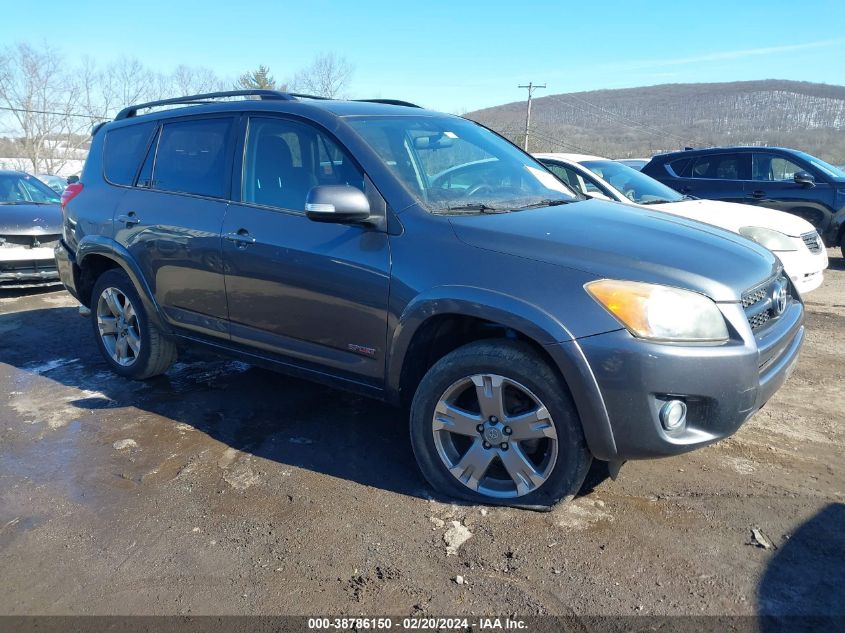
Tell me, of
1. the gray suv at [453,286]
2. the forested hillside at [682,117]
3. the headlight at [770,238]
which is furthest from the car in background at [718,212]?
the forested hillside at [682,117]

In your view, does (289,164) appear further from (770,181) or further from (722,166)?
(770,181)

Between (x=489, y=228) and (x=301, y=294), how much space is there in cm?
107

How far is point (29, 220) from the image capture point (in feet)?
25.8

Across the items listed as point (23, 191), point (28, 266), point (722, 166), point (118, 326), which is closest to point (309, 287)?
point (118, 326)

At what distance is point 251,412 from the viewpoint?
4305 millimetres

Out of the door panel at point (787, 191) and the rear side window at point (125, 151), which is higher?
the rear side window at point (125, 151)

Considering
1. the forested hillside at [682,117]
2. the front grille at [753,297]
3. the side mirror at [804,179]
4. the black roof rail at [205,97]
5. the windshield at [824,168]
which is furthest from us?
the forested hillside at [682,117]

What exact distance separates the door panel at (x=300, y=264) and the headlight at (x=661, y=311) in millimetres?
1052

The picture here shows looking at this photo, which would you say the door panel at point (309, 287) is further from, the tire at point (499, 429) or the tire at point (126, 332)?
the tire at point (126, 332)

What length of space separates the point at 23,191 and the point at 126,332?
5578mm

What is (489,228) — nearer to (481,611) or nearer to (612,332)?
(612,332)

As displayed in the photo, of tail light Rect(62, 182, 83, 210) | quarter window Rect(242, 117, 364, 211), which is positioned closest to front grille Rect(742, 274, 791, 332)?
quarter window Rect(242, 117, 364, 211)

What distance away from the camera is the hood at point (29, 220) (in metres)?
7.68

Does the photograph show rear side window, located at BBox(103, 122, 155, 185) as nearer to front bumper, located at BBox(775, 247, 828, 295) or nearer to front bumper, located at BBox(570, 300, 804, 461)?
front bumper, located at BBox(570, 300, 804, 461)
